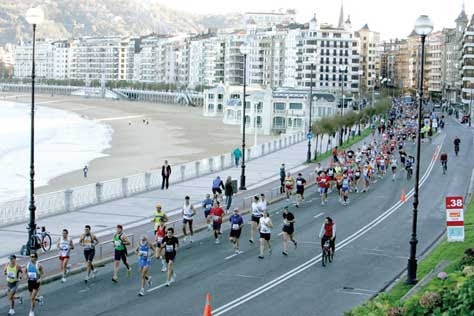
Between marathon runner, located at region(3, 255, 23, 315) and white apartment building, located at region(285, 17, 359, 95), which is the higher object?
white apartment building, located at region(285, 17, 359, 95)

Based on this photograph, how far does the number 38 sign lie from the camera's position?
60.7 ft

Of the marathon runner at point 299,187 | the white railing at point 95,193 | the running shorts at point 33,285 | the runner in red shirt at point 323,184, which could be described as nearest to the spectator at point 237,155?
the white railing at point 95,193

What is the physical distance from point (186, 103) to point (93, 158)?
133 metres

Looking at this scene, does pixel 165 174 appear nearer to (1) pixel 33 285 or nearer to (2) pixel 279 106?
(1) pixel 33 285

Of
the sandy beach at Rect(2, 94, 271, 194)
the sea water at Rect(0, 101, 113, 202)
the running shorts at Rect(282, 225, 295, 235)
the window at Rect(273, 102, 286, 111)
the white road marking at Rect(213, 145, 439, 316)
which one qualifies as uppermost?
the window at Rect(273, 102, 286, 111)

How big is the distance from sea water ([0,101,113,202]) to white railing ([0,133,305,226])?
8255 mm

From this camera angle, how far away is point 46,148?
70312mm

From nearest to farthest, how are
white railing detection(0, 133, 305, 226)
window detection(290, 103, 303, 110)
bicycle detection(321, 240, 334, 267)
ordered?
bicycle detection(321, 240, 334, 267)
white railing detection(0, 133, 305, 226)
window detection(290, 103, 303, 110)

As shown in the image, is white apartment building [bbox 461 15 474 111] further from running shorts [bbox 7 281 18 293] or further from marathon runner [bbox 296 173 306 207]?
running shorts [bbox 7 281 18 293]

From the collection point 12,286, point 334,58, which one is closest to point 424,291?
point 12,286

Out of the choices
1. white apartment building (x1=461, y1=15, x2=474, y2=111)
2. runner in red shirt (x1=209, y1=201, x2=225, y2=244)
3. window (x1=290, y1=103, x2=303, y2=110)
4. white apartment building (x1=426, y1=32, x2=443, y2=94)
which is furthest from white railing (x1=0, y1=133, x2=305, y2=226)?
white apartment building (x1=426, y1=32, x2=443, y2=94)

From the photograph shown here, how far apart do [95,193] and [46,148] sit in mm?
41459

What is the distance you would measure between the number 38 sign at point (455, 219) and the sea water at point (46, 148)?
25190 mm

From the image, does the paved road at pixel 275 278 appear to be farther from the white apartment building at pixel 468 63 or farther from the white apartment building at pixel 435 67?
the white apartment building at pixel 435 67
